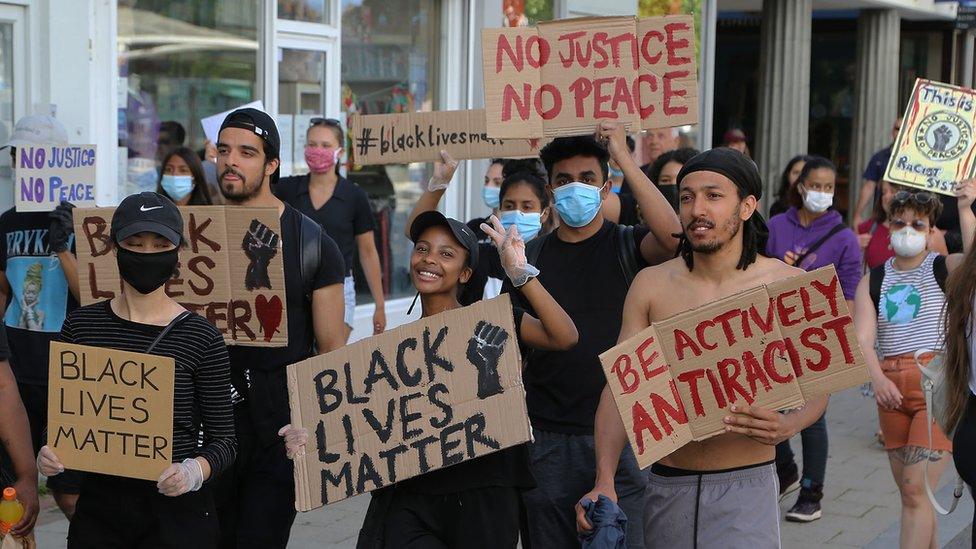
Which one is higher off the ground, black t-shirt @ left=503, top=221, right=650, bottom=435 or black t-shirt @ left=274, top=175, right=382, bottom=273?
black t-shirt @ left=274, top=175, right=382, bottom=273

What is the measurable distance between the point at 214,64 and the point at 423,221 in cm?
622

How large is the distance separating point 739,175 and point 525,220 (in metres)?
1.57

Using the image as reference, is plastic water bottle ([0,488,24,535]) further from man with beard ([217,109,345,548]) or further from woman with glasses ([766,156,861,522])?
woman with glasses ([766,156,861,522])

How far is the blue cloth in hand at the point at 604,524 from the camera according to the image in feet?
13.6

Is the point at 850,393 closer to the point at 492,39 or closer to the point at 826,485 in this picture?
the point at 826,485

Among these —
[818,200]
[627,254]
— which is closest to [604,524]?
[627,254]

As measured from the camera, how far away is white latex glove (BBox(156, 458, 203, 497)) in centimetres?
402

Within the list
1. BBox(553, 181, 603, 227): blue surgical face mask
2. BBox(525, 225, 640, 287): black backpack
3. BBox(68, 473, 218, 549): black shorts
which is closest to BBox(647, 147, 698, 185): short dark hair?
BBox(525, 225, 640, 287): black backpack

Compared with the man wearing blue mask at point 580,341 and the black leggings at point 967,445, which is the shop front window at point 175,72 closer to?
the man wearing blue mask at point 580,341

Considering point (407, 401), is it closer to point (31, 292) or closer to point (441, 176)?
point (441, 176)

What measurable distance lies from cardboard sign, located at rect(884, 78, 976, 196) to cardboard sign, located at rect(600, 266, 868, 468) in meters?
4.85

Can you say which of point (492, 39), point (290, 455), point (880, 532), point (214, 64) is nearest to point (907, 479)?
point (880, 532)

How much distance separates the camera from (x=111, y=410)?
163 inches

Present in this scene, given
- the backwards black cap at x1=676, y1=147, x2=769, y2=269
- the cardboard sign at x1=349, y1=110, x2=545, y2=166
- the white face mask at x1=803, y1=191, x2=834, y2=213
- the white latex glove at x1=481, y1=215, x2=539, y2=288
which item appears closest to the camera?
the backwards black cap at x1=676, y1=147, x2=769, y2=269
